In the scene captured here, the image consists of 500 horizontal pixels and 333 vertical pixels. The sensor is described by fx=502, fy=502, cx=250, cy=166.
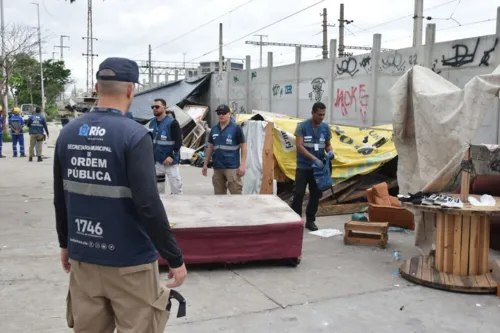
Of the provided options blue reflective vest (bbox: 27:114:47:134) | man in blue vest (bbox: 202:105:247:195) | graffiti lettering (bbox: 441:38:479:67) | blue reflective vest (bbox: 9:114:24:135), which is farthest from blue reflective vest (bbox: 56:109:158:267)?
blue reflective vest (bbox: 9:114:24:135)

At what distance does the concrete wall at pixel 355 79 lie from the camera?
10414 millimetres

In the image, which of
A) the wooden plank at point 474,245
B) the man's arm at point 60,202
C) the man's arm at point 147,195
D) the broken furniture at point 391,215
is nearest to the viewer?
the man's arm at point 147,195

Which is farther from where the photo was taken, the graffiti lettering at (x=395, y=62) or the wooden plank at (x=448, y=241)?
the graffiti lettering at (x=395, y=62)

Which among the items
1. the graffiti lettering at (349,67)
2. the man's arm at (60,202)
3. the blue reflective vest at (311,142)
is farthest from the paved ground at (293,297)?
the graffiti lettering at (349,67)

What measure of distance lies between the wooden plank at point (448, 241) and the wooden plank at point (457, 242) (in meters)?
0.02

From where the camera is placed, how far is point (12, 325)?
4133 mm

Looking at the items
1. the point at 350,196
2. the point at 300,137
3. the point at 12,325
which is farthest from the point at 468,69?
the point at 12,325

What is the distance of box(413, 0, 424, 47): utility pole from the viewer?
50.1ft

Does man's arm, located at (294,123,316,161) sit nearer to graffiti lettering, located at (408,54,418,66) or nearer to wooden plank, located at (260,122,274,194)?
wooden plank, located at (260,122,274,194)

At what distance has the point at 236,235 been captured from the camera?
557 cm

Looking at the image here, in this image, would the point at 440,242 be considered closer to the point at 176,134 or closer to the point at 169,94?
the point at 176,134

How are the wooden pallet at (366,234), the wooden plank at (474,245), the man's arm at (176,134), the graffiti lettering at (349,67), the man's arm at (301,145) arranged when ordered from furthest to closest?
the graffiti lettering at (349,67)
the man's arm at (176,134)
the man's arm at (301,145)
the wooden pallet at (366,234)
the wooden plank at (474,245)

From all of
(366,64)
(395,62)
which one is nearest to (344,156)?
(395,62)

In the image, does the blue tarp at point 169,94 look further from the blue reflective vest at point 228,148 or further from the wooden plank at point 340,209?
the blue reflective vest at point 228,148
